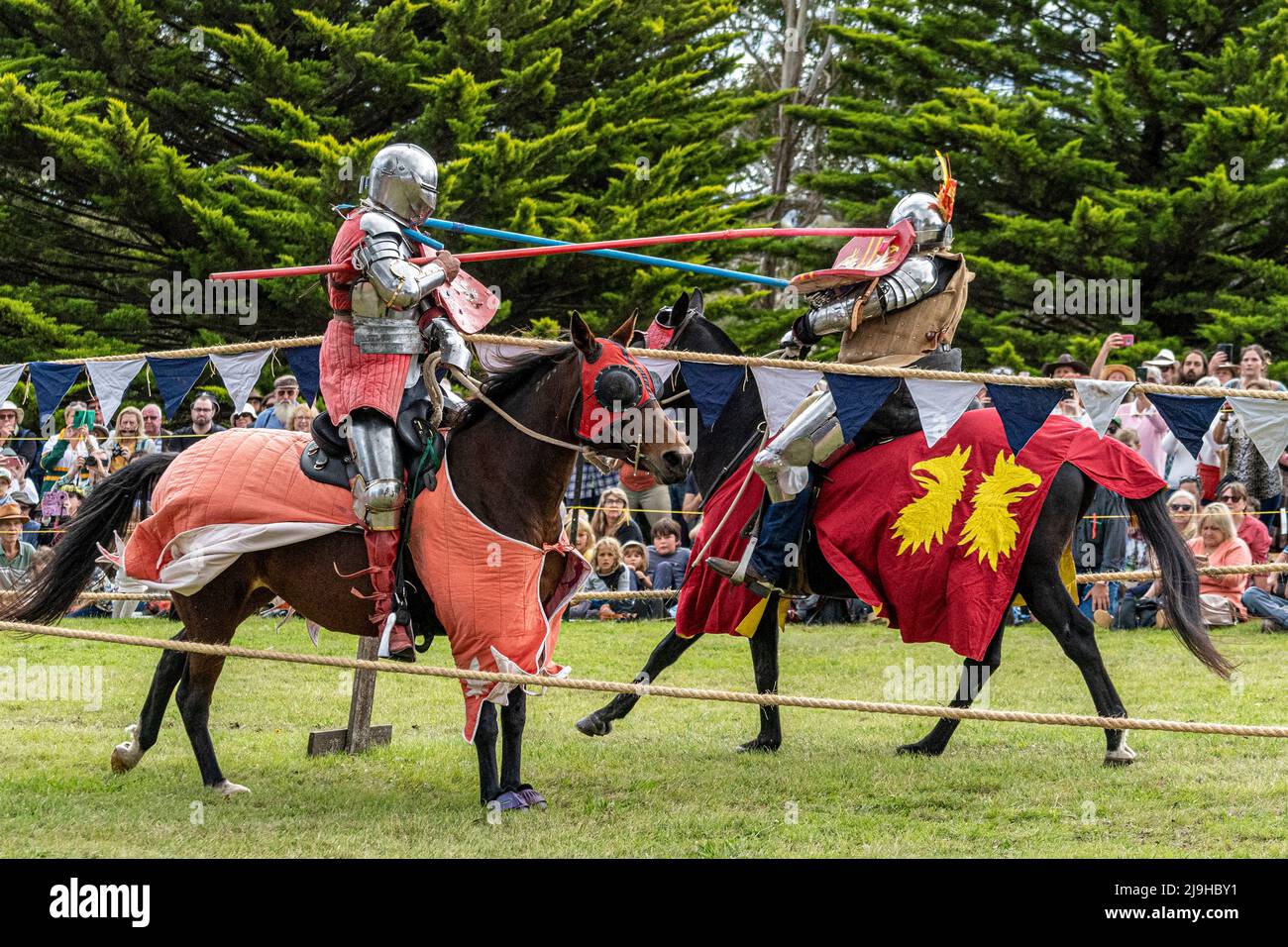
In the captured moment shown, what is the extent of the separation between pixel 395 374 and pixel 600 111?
1244 centimetres

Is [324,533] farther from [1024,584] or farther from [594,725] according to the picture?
[1024,584]

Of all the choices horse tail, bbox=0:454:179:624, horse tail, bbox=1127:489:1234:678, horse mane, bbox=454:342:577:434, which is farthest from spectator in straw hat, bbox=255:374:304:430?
horse tail, bbox=1127:489:1234:678

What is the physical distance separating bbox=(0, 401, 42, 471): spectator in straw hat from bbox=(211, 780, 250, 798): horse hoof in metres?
4.63

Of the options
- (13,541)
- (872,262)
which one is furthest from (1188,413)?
(13,541)

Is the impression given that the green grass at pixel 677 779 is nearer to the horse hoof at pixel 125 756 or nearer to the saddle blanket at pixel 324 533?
the horse hoof at pixel 125 756

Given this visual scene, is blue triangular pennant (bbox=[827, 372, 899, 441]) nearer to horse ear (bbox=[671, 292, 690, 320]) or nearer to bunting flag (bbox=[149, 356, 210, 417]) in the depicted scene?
horse ear (bbox=[671, 292, 690, 320])

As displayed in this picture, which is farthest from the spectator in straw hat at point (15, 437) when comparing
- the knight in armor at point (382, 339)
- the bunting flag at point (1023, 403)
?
the bunting flag at point (1023, 403)

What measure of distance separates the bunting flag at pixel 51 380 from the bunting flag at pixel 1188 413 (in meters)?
5.51

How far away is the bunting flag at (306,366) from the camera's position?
7.23m

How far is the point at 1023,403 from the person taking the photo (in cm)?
618

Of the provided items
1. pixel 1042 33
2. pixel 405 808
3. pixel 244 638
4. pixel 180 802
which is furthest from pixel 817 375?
pixel 1042 33

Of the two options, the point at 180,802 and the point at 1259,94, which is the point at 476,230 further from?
the point at 1259,94

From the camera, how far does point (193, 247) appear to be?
16109 mm

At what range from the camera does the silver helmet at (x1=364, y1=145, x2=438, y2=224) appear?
6246 millimetres
